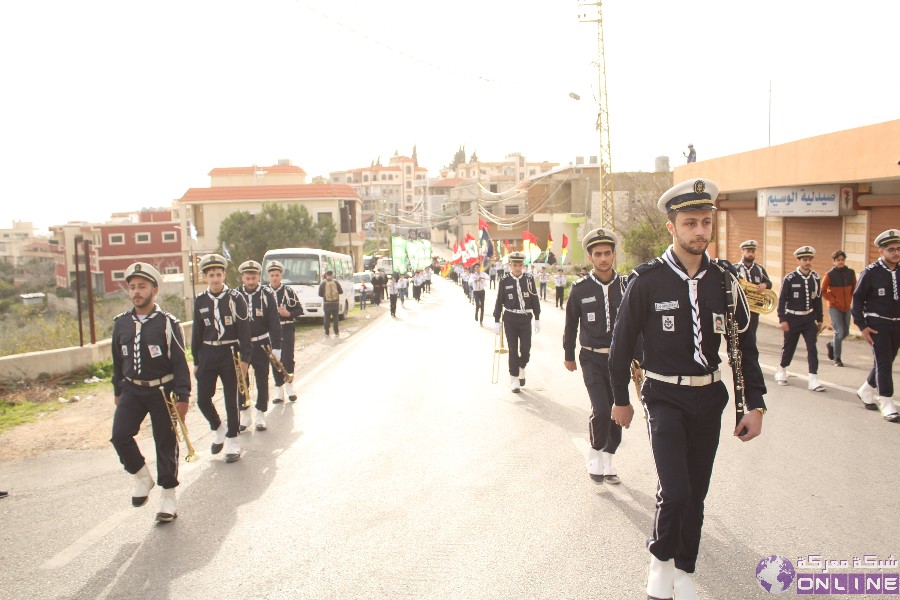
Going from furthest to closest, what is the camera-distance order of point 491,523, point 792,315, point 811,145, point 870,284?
1. point 811,145
2. point 792,315
3. point 870,284
4. point 491,523

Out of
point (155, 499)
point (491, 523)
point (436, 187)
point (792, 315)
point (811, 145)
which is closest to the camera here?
point (491, 523)

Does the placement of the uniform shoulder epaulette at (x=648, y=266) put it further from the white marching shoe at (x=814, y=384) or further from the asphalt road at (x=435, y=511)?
the white marching shoe at (x=814, y=384)

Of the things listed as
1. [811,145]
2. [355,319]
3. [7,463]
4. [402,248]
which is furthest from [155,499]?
[402,248]

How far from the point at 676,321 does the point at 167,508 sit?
4.26 m

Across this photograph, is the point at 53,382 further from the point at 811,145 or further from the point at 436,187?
the point at 436,187

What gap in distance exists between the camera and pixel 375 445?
8.29 meters

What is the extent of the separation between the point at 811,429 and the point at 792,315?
2.97m

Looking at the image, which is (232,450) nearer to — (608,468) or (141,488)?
(141,488)

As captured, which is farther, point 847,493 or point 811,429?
point 811,429

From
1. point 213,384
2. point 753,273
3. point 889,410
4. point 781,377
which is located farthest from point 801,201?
point 213,384

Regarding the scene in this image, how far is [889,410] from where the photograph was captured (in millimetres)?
8797

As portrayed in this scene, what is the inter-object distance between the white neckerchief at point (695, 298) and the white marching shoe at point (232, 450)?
5.31 metres

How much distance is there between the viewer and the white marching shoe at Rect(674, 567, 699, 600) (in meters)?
4.21

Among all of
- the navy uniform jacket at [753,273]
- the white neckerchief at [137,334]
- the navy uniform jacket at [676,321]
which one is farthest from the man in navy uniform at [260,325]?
the navy uniform jacket at [753,273]
